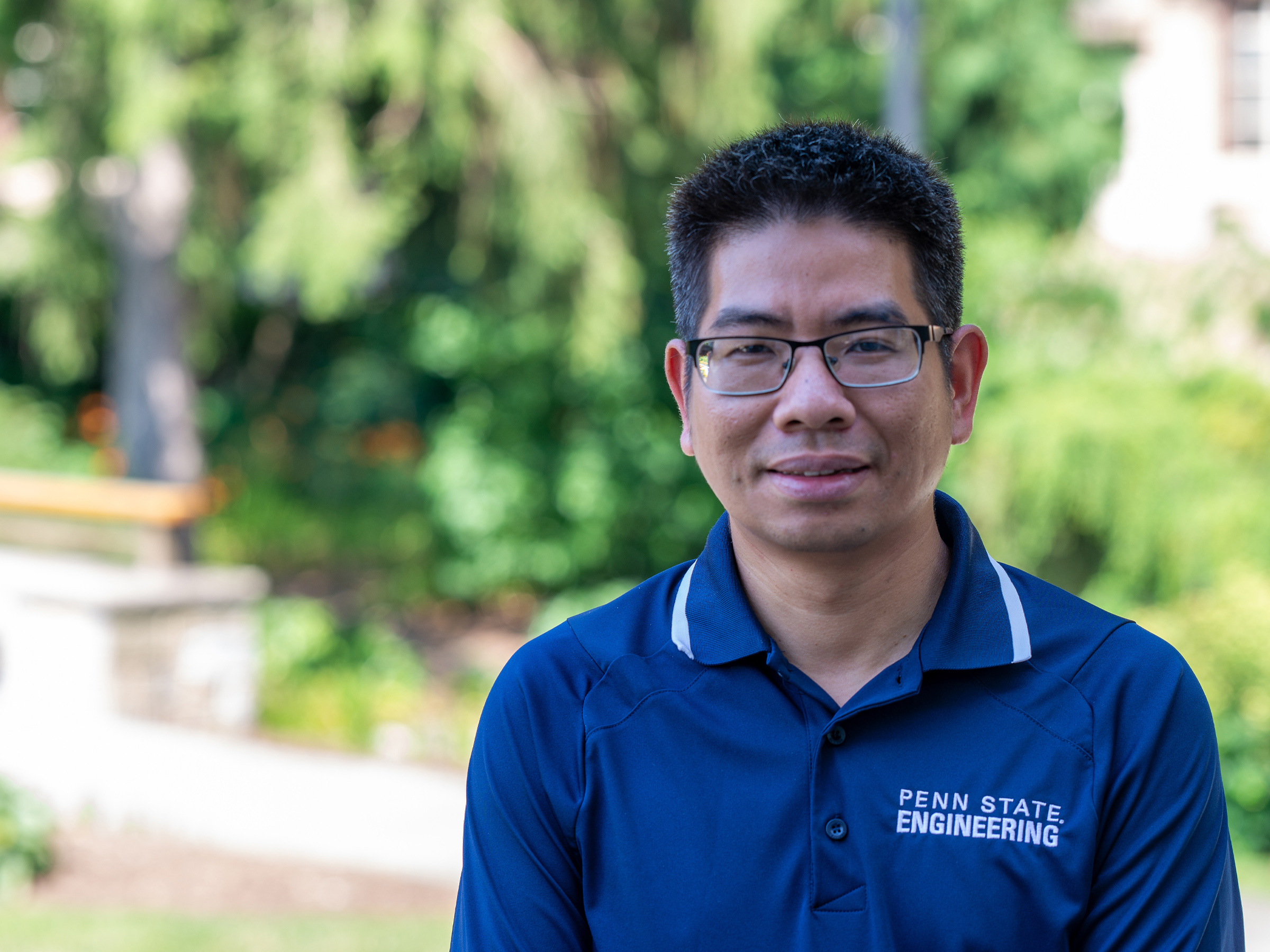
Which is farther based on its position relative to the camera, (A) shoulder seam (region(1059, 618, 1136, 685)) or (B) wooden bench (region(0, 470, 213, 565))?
(B) wooden bench (region(0, 470, 213, 565))

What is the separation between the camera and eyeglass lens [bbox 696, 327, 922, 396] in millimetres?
1701

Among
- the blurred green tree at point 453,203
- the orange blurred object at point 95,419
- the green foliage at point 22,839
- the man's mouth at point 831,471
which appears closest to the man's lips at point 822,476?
the man's mouth at point 831,471

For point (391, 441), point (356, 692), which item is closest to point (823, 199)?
point (356, 692)

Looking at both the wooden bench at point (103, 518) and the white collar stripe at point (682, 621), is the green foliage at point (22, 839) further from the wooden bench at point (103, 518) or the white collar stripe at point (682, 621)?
the white collar stripe at point (682, 621)

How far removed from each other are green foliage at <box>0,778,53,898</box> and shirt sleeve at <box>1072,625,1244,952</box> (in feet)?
18.2

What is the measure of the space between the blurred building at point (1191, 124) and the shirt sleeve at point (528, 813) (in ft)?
56.5

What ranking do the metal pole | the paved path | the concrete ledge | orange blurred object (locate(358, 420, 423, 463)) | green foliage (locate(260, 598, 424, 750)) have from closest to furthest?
the paved path, the concrete ledge, the metal pole, green foliage (locate(260, 598, 424, 750)), orange blurred object (locate(358, 420, 423, 463))

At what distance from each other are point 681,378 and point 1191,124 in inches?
714

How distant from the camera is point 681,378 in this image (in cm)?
193

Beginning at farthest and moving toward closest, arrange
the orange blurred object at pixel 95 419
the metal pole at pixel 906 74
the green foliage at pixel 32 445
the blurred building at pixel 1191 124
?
the blurred building at pixel 1191 124
the orange blurred object at pixel 95 419
the green foliage at pixel 32 445
the metal pole at pixel 906 74

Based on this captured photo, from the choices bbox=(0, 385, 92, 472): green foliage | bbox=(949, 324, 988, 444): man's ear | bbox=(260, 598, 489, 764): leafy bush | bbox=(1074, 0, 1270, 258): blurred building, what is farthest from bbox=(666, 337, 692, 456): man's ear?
bbox=(1074, 0, 1270, 258): blurred building

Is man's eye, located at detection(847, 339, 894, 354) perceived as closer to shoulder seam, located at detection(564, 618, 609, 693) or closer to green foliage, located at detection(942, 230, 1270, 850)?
shoulder seam, located at detection(564, 618, 609, 693)

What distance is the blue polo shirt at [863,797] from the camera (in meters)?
1.59

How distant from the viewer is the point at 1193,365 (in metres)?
8.70
